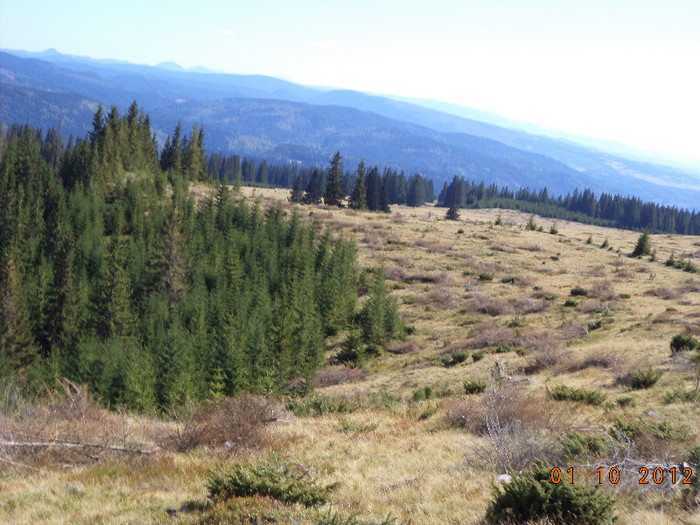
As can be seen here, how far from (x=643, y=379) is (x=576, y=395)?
299 centimetres

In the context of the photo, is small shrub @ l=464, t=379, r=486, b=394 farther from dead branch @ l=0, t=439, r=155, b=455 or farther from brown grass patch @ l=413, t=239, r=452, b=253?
brown grass patch @ l=413, t=239, r=452, b=253

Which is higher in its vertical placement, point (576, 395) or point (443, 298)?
point (576, 395)

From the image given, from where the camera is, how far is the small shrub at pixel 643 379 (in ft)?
50.2

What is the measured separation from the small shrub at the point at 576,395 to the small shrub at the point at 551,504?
8.21 metres

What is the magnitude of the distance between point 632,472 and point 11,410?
49.2 feet

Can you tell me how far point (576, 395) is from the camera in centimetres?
1447

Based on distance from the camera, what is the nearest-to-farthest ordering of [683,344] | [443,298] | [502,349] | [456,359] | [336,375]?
[683,344]
[456,359]
[502,349]
[336,375]
[443,298]

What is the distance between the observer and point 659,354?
65.1ft

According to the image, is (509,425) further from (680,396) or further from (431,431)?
(680,396)

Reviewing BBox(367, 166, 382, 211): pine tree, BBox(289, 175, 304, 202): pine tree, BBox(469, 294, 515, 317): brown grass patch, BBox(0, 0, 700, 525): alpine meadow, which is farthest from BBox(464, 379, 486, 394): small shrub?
BBox(367, 166, 382, 211): pine tree

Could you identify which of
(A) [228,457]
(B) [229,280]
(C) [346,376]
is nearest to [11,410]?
(A) [228,457]

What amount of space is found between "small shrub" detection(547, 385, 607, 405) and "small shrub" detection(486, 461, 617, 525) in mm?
8211

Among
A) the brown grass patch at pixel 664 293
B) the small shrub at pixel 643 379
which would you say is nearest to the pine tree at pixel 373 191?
the brown grass patch at pixel 664 293

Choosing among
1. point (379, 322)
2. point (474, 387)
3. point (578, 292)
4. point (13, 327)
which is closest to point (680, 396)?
point (474, 387)
